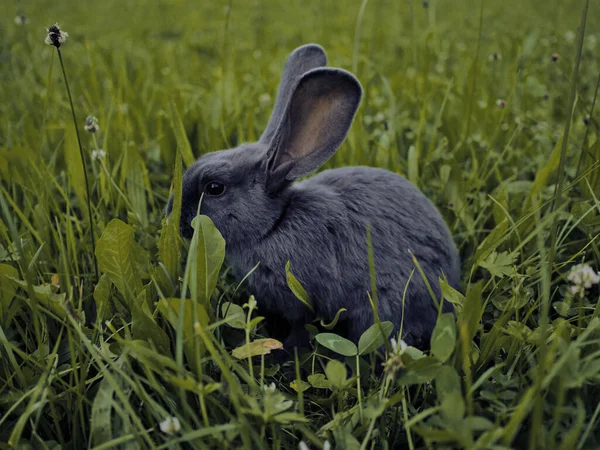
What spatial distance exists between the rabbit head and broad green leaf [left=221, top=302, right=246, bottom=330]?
550 mm

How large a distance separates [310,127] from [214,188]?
56cm

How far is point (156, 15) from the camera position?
378 inches

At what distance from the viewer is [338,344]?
76.9 inches

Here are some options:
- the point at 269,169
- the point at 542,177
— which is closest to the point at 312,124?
the point at 269,169

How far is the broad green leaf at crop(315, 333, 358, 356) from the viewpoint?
1923 millimetres

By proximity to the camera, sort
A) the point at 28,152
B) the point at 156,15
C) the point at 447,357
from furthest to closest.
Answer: the point at 156,15 → the point at 28,152 → the point at 447,357

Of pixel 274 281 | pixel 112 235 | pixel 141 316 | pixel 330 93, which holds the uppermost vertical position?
pixel 330 93

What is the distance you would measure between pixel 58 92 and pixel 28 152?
218cm

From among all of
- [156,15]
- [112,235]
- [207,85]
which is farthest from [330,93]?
[156,15]

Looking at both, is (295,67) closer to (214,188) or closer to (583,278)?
(214,188)

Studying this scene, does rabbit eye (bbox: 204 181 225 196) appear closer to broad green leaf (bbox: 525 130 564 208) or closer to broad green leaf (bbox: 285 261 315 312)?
broad green leaf (bbox: 285 261 315 312)

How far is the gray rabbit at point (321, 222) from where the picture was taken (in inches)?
93.6

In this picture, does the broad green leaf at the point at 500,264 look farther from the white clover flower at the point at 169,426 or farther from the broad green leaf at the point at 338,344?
the white clover flower at the point at 169,426

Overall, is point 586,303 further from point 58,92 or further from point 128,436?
point 58,92
